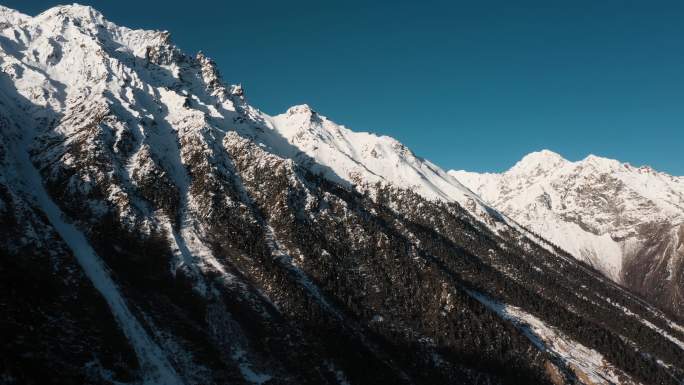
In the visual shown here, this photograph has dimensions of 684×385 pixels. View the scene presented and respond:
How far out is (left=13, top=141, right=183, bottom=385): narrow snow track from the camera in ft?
292

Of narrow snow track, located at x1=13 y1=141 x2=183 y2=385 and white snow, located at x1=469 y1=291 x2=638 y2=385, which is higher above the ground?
white snow, located at x1=469 y1=291 x2=638 y2=385

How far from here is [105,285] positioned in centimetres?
10931

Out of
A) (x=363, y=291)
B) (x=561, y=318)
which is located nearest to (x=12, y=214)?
(x=363, y=291)

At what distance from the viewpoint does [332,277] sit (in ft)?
525

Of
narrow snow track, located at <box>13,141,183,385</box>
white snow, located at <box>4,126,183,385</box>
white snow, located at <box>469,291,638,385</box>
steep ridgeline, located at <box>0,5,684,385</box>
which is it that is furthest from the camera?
white snow, located at <box>469,291,638,385</box>

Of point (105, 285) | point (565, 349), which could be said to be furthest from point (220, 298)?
point (565, 349)

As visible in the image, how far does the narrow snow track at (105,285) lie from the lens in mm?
88938

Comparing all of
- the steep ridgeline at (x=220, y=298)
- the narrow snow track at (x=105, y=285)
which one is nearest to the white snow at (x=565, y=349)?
the steep ridgeline at (x=220, y=298)

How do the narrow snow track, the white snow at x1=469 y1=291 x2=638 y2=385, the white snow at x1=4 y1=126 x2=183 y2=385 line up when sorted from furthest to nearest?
the white snow at x1=469 y1=291 x2=638 y2=385 < the white snow at x1=4 y1=126 x2=183 y2=385 < the narrow snow track

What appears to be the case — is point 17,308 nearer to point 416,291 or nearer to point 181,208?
point 181,208

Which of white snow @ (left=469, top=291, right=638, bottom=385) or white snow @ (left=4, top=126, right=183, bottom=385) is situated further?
white snow @ (left=469, top=291, right=638, bottom=385)

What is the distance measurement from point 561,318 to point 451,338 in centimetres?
6910

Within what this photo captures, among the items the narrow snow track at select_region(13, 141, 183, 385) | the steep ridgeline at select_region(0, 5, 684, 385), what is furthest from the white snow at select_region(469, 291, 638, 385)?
the narrow snow track at select_region(13, 141, 183, 385)

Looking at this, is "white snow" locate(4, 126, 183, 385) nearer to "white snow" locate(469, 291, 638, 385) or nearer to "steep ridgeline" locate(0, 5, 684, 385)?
"steep ridgeline" locate(0, 5, 684, 385)
